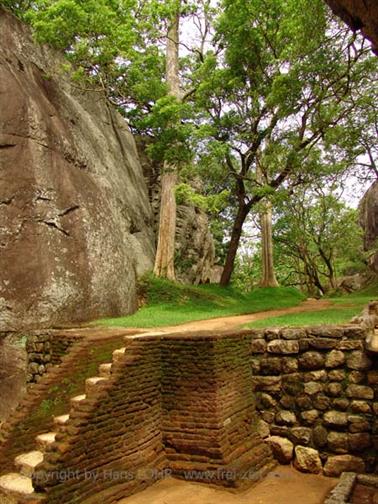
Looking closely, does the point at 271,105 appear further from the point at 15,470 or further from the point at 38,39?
the point at 15,470

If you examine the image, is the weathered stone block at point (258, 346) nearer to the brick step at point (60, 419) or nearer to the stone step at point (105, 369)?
the stone step at point (105, 369)

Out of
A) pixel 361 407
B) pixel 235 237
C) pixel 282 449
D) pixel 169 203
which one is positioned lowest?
pixel 282 449

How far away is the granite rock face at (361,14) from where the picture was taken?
3.73 metres

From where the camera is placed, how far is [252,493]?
5211 mm

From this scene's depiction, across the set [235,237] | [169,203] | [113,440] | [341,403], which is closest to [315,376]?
[341,403]

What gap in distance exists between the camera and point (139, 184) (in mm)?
17922

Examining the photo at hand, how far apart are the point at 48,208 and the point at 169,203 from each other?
19.7ft

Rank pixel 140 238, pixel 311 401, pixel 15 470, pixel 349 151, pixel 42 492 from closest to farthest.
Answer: pixel 42 492 → pixel 15 470 → pixel 311 401 → pixel 140 238 → pixel 349 151

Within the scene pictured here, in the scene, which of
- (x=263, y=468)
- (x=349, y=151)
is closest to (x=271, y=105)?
(x=349, y=151)

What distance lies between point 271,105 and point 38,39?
22.1 ft

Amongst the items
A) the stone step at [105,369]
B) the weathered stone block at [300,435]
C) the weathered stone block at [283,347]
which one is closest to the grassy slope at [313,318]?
the weathered stone block at [283,347]

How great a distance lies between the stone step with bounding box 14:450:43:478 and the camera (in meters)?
5.03

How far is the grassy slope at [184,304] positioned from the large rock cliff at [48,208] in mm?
947

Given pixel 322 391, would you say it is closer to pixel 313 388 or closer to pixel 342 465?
pixel 313 388
